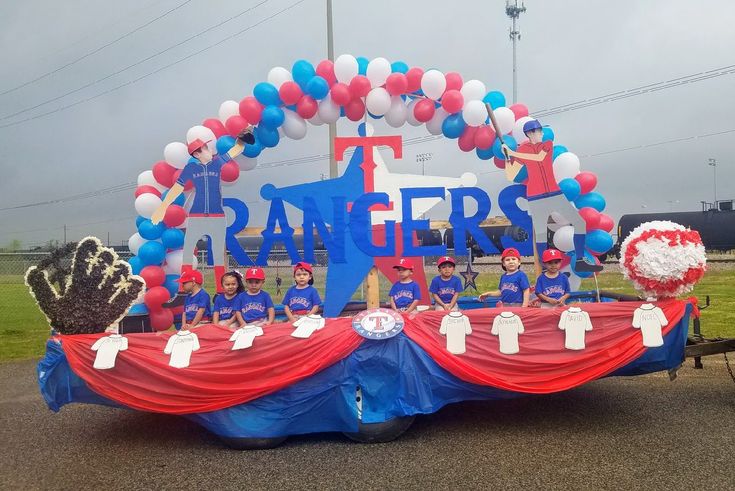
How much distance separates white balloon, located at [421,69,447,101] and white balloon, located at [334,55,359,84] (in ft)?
2.95

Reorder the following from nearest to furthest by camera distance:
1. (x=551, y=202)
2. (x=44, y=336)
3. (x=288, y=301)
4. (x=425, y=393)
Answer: (x=425, y=393), (x=288, y=301), (x=551, y=202), (x=44, y=336)

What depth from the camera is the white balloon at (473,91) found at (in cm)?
742

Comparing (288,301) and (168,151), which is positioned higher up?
(168,151)

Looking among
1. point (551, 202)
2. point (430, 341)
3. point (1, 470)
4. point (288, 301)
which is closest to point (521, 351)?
point (430, 341)

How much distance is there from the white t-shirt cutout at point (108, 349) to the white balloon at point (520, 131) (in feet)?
17.3

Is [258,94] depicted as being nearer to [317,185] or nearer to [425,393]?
[317,185]

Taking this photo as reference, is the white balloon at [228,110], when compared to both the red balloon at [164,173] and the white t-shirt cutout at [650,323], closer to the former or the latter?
the red balloon at [164,173]

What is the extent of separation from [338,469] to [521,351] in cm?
181

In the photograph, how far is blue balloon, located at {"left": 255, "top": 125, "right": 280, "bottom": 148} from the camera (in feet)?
24.9

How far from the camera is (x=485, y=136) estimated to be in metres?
7.40

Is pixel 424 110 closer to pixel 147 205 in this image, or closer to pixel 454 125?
pixel 454 125

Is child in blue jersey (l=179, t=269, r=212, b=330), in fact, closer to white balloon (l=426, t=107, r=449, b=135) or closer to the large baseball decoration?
white balloon (l=426, t=107, r=449, b=135)

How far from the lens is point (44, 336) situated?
1127 centimetres

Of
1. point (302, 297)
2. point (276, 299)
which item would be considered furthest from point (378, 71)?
point (276, 299)
